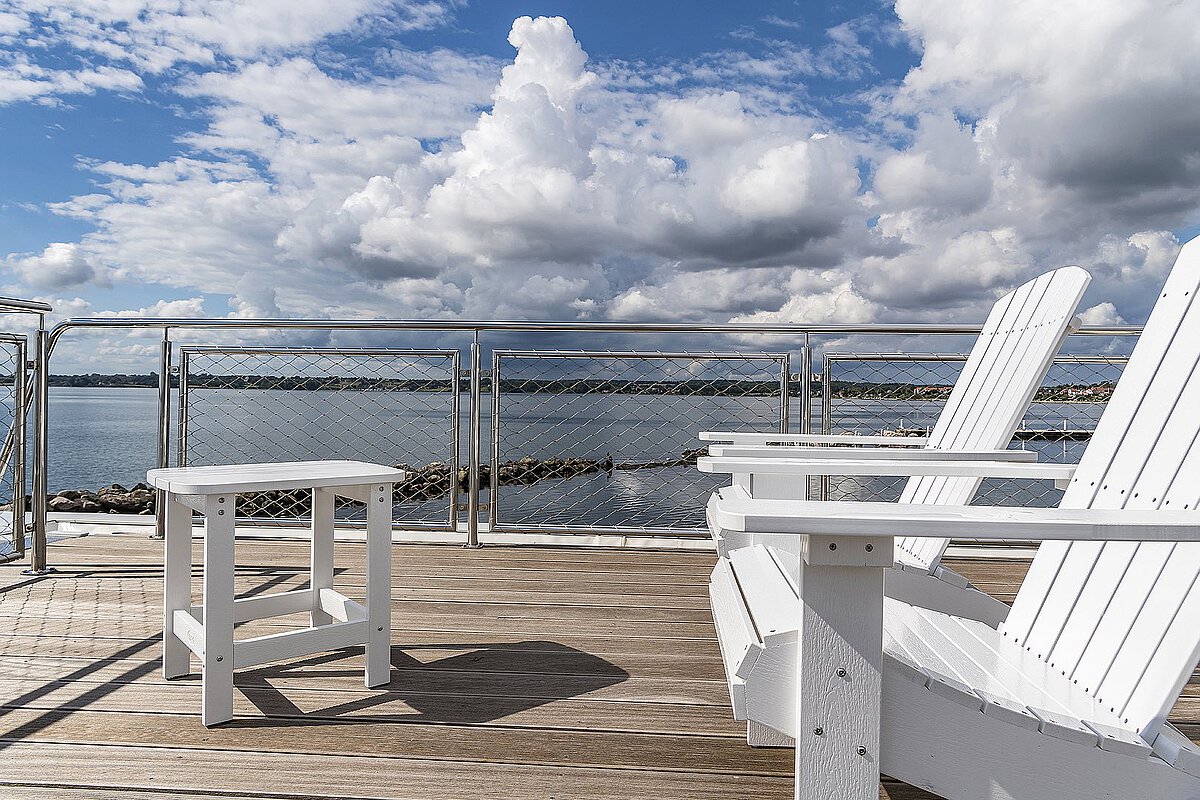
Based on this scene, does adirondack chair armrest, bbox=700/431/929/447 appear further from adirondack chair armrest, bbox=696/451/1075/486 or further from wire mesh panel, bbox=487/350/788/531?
wire mesh panel, bbox=487/350/788/531

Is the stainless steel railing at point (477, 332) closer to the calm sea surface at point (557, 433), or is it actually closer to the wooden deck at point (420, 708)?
the calm sea surface at point (557, 433)

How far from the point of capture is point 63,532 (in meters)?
3.38

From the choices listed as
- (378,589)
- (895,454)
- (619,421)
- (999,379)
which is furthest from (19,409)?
(999,379)

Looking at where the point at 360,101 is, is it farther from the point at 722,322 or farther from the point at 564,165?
the point at 722,322

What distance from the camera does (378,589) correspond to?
5.48 feet

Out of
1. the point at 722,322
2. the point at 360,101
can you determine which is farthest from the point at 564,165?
the point at 722,322

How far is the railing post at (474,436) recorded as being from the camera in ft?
10.4

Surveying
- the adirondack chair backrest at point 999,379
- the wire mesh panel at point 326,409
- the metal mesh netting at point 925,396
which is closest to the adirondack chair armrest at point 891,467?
the adirondack chair backrest at point 999,379

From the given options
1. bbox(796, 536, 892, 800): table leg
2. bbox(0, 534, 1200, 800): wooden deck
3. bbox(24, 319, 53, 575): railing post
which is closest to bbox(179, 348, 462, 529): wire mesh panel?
bbox(24, 319, 53, 575): railing post

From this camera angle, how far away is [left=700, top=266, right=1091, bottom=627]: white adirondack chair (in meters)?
1.39

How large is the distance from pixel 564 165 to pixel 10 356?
13.2 m

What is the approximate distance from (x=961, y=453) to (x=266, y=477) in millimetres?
1385

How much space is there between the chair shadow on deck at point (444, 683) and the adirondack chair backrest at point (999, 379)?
0.80 metres

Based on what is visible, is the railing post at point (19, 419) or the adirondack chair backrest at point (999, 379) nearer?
the adirondack chair backrest at point (999, 379)
